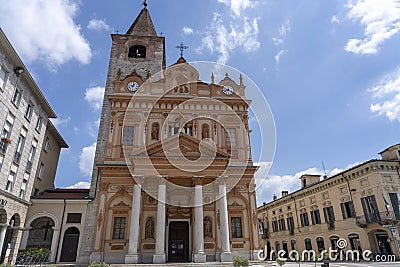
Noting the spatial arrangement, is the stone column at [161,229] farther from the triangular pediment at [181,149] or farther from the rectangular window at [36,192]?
the rectangular window at [36,192]

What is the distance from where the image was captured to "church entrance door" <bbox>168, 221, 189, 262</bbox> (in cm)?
1866

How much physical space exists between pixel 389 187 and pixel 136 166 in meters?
22.4

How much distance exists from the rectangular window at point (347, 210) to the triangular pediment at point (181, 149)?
16290 millimetres

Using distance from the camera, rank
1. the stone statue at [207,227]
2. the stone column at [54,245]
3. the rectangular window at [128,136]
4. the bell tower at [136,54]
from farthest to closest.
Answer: the bell tower at [136,54], the rectangular window at [128,136], the stone statue at [207,227], the stone column at [54,245]

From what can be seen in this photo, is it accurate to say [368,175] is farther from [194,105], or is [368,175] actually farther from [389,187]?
[194,105]

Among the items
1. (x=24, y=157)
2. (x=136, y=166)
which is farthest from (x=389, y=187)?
(x=24, y=157)

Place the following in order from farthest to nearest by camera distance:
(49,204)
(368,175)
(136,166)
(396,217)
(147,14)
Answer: (147,14) → (368,175) → (396,217) → (49,204) → (136,166)

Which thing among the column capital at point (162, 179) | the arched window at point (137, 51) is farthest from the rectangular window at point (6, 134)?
the arched window at point (137, 51)

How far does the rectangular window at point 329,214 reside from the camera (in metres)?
29.2

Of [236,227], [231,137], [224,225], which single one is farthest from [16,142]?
[236,227]

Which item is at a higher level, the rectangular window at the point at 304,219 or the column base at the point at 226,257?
the rectangular window at the point at 304,219

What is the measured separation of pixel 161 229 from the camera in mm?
16875

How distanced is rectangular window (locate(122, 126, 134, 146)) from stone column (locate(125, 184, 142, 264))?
15.7 ft

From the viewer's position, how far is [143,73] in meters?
26.4
